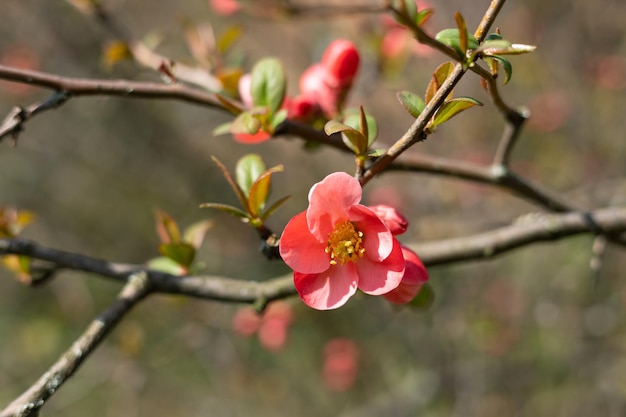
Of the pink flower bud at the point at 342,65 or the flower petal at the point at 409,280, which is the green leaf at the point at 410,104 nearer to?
the flower petal at the point at 409,280

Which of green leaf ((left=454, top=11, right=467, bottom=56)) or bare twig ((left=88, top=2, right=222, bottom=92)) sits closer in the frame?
green leaf ((left=454, top=11, right=467, bottom=56))

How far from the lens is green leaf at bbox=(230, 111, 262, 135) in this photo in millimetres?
708

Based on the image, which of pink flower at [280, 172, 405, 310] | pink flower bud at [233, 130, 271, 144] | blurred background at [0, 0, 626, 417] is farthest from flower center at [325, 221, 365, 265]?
blurred background at [0, 0, 626, 417]

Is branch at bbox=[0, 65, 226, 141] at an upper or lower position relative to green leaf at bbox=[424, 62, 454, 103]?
lower

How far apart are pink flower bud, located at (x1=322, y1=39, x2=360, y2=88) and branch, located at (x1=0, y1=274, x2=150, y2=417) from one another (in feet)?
1.51

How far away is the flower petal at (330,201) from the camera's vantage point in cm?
59

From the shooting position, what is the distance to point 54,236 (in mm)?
3623

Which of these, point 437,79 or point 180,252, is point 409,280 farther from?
point 180,252

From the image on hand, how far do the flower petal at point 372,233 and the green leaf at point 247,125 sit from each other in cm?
17

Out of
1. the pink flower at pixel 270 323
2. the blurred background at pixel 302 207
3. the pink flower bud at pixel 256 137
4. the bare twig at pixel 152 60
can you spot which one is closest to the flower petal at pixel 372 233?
the pink flower bud at pixel 256 137

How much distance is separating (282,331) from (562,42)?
210 centimetres

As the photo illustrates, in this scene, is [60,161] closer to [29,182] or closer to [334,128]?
[29,182]

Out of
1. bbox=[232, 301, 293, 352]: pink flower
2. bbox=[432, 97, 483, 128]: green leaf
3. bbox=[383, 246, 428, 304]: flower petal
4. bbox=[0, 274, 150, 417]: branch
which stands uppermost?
bbox=[432, 97, 483, 128]: green leaf

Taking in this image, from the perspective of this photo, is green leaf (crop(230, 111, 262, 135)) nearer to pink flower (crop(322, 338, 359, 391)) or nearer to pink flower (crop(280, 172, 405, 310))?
pink flower (crop(280, 172, 405, 310))
